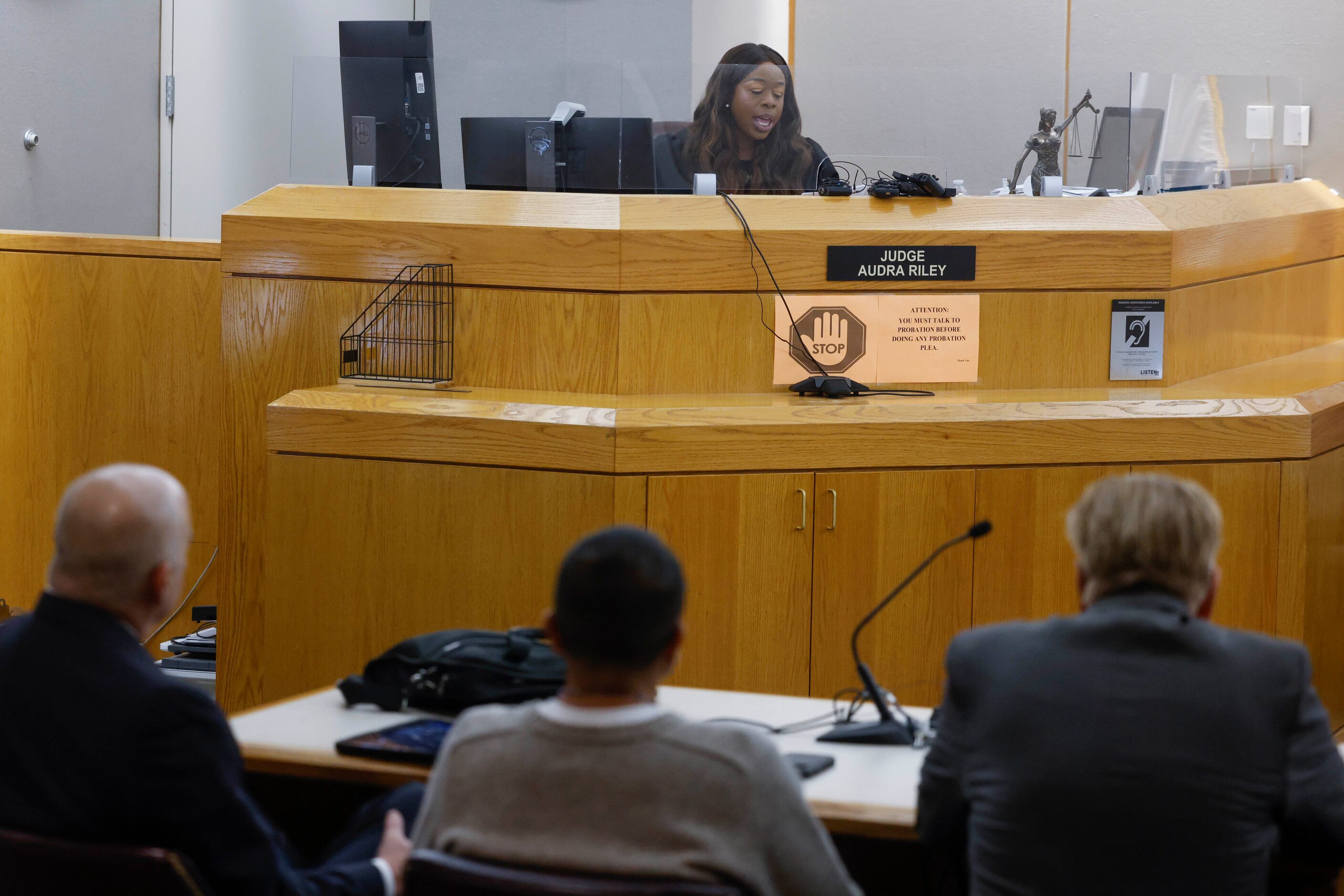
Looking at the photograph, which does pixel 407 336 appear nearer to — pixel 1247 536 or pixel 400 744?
pixel 400 744

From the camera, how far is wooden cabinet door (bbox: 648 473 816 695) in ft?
11.6

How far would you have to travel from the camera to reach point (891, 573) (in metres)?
3.65

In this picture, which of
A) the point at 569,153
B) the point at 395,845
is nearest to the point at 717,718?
the point at 395,845

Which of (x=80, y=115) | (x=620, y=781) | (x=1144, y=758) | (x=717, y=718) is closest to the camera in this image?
(x=620, y=781)

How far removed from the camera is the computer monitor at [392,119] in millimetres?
4066

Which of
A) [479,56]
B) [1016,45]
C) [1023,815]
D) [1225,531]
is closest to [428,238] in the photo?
[479,56]

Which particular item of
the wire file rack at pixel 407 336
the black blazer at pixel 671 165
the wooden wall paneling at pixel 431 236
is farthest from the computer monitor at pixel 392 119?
the black blazer at pixel 671 165

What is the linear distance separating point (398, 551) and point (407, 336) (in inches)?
25.2

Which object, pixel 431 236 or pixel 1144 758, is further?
pixel 431 236

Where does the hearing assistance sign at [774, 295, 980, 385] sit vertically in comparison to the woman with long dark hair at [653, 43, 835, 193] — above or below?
below

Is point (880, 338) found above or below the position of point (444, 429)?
above


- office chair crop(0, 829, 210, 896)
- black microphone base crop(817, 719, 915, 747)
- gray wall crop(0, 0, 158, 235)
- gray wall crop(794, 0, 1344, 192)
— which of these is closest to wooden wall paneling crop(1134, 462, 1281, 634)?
gray wall crop(794, 0, 1344, 192)

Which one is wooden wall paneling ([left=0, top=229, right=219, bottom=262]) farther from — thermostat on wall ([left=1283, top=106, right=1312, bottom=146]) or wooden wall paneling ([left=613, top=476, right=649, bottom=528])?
thermostat on wall ([left=1283, top=106, right=1312, bottom=146])

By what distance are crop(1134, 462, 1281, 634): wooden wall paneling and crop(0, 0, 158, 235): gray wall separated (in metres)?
4.54
